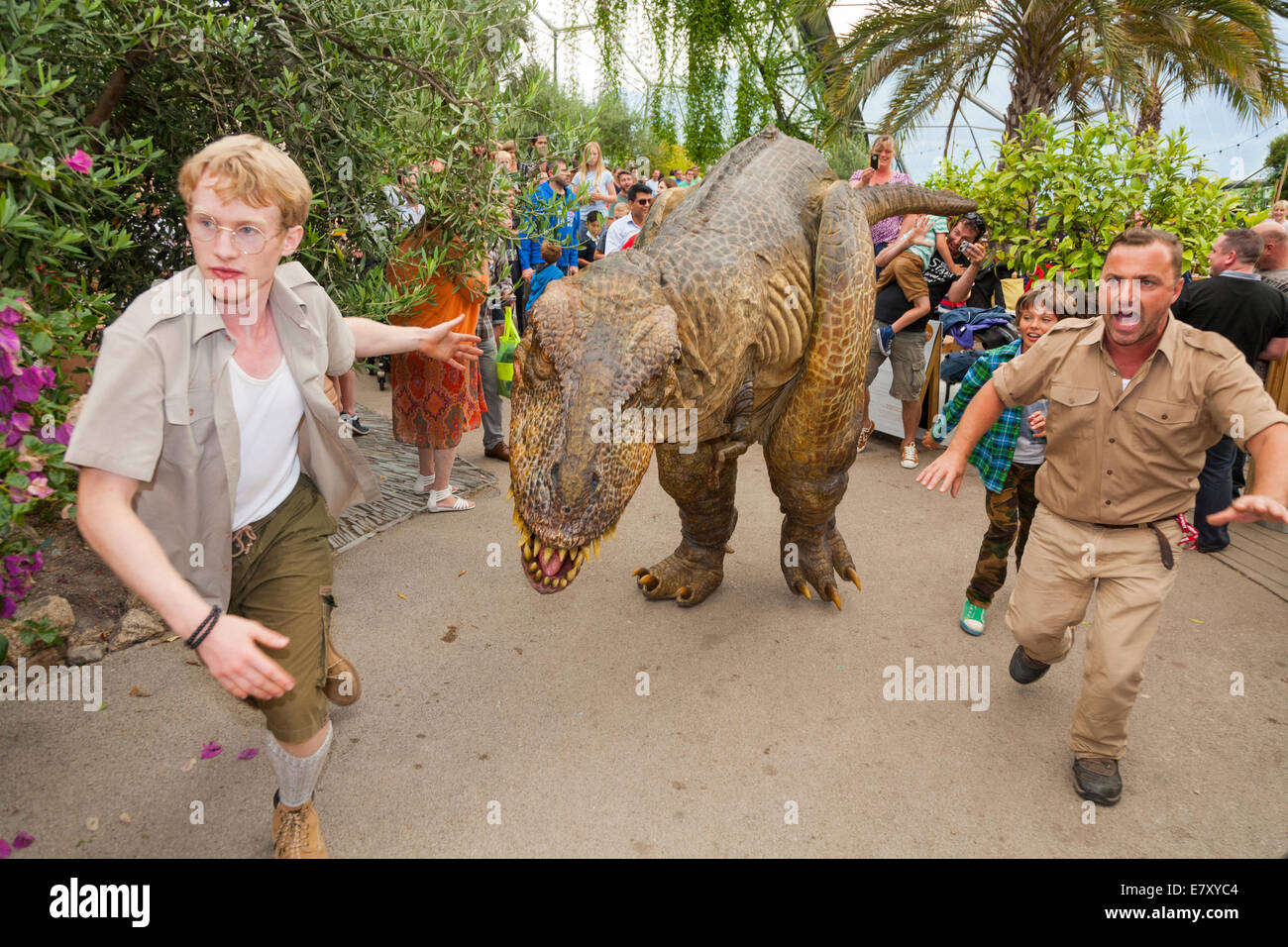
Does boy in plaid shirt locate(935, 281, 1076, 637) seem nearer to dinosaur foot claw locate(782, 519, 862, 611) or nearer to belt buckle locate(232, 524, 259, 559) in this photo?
dinosaur foot claw locate(782, 519, 862, 611)

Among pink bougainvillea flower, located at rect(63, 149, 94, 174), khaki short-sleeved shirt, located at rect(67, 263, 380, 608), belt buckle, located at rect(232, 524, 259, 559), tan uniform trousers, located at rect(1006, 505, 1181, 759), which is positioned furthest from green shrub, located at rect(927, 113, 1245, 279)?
pink bougainvillea flower, located at rect(63, 149, 94, 174)

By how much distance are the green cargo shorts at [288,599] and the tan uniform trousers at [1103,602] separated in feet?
8.43

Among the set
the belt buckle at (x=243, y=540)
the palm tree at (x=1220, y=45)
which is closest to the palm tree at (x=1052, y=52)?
the palm tree at (x=1220, y=45)

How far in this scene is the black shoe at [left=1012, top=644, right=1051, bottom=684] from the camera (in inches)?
130

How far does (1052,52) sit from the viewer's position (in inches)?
396

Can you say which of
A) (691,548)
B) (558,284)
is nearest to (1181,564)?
(691,548)

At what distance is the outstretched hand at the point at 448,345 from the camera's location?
2.74 meters

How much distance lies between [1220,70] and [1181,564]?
9743mm

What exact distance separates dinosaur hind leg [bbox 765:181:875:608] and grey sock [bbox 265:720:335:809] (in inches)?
81.9

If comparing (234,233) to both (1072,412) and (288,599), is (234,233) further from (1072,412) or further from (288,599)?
(1072,412)

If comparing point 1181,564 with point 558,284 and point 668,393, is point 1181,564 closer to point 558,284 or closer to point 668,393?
point 668,393

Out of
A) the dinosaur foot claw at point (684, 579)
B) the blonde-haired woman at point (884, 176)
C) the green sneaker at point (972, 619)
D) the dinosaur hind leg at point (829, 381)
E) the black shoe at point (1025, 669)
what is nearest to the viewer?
the dinosaur hind leg at point (829, 381)

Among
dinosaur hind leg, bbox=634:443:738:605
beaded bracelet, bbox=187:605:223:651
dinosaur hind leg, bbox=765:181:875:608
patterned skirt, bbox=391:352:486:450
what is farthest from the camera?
patterned skirt, bbox=391:352:486:450

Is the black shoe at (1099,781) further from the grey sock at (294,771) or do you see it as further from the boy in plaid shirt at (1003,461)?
the grey sock at (294,771)
